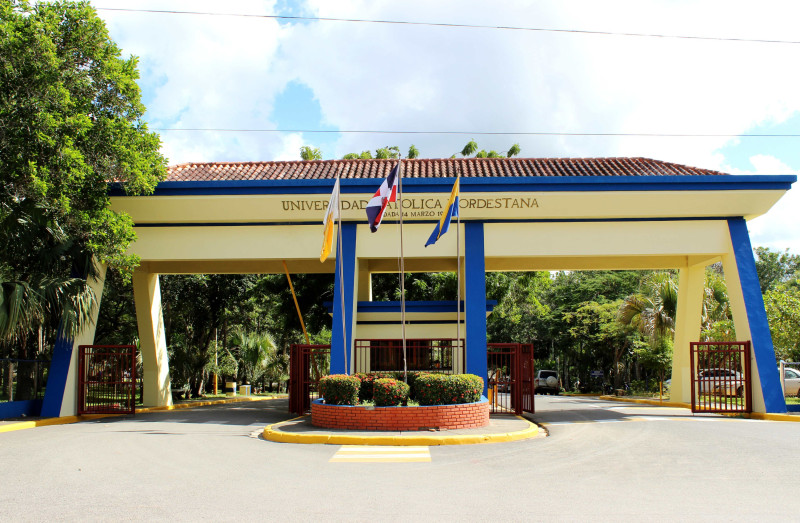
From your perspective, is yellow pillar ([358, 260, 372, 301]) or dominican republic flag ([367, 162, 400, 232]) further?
yellow pillar ([358, 260, 372, 301])

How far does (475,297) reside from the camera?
19.1 m

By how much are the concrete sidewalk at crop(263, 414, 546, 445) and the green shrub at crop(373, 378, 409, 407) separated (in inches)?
32.2

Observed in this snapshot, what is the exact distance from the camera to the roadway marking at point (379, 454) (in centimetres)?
1052

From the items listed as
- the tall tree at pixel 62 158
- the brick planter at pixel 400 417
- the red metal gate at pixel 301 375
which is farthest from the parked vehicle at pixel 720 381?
the tall tree at pixel 62 158

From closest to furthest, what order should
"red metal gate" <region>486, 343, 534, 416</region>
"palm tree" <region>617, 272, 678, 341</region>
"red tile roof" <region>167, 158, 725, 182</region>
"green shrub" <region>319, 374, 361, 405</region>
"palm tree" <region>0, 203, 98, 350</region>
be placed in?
"green shrub" <region>319, 374, 361, 405</region>, "palm tree" <region>0, 203, 98, 350</region>, "red metal gate" <region>486, 343, 534, 416</region>, "red tile roof" <region>167, 158, 725, 182</region>, "palm tree" <region>617, 272, 678, 341</region>

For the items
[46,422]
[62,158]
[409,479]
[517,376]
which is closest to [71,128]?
[62,158]

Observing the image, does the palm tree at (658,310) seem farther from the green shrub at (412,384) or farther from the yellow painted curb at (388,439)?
the yellow painted curb at (388,439)

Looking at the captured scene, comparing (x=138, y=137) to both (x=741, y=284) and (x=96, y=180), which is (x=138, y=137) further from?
(x=741, y=284)

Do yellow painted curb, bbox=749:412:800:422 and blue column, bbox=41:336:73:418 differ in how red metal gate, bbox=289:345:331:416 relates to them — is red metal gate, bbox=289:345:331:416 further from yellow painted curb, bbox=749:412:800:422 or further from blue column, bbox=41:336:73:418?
yellow painted curb, bbox=749:412:800:422

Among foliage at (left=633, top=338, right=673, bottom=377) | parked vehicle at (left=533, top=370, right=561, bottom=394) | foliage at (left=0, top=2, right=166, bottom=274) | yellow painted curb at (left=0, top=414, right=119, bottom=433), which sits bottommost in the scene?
yellow painted curb at (left=0, top=414, right=119, bottom=433)

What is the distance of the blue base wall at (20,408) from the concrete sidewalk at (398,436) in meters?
7.72

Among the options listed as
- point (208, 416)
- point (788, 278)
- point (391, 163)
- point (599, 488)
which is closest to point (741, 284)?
point (391, 163)

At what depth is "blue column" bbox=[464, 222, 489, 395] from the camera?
61.2 ft

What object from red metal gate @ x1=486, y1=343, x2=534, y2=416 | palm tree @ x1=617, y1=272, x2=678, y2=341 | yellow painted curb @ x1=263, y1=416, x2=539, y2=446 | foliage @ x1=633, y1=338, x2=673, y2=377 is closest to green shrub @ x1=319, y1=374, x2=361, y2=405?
yellow painted curb @ x1=263, y1=416, x2=539, y2=446
